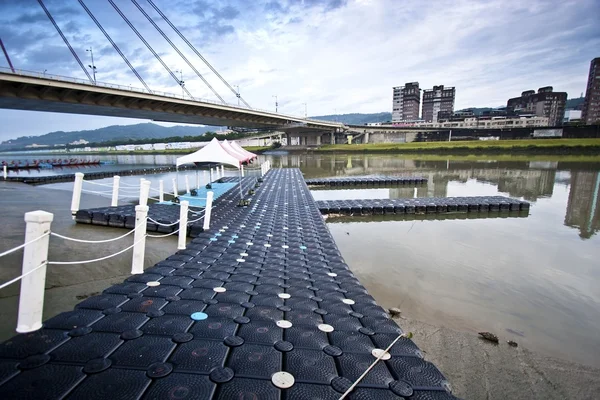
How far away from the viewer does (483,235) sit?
35.8 feet

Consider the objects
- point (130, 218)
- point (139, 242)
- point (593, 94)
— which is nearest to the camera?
point (139, 242)

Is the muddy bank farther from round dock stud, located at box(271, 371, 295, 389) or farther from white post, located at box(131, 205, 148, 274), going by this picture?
round dock stud, located at box(271, 371, 295, 389)

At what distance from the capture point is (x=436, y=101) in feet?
570

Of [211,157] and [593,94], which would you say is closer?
[211,157]

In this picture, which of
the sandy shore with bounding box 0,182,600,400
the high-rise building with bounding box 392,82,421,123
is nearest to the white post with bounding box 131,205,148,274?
the sandy shore with bounding box 0,182,600,400

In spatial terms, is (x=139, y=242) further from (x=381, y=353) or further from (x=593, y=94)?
(x=593, y=94)

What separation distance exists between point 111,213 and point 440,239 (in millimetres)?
12227

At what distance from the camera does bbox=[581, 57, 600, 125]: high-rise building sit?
4525 inches

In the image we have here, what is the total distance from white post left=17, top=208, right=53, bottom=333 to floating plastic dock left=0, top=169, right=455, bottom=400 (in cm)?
13

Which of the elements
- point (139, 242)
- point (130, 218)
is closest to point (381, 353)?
point (139, 242)

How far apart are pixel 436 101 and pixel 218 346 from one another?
200641mm

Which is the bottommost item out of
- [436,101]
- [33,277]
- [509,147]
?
[33,277]

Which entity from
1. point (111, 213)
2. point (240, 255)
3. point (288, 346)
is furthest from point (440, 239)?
point (111, 213)

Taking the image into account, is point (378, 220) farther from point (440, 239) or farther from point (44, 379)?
point (44, 379)
